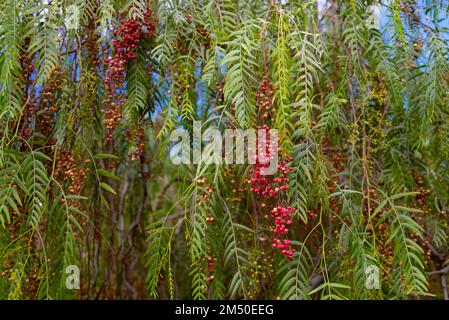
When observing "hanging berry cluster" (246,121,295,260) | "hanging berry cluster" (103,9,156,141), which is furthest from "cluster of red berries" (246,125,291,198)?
"hanging berry cluster" (103,9,156,141)

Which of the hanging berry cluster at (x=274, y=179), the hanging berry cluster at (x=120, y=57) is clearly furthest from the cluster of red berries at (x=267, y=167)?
the hanging berry cluster at (x=120, y=57)

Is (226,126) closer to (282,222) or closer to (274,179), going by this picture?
(274,179)

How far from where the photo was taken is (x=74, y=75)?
219 cm

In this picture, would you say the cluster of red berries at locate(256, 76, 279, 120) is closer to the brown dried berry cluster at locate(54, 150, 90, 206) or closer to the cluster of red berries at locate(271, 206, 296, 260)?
the cluster of red berries at locate(271, 206, 296, 260)

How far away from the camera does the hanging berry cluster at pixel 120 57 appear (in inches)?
72.7

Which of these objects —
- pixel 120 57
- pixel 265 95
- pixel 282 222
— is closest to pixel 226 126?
pixel 265 95

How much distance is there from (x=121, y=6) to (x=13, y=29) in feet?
1.27

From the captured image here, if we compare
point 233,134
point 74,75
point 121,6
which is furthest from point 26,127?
point 233,134

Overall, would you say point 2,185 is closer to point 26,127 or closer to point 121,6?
point 26,127

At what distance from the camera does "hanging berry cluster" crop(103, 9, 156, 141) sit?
1.85m

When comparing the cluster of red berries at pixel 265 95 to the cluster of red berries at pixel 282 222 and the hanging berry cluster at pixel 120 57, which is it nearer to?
the cluster of red berries at pixel 282 222

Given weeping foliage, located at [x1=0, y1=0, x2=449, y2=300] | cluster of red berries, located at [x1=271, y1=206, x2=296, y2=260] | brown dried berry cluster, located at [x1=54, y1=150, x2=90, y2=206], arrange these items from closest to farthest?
cluster of red berries, located at [x1=271, y1=206, x2=296, y2=260] < weeping foliage, located at [x1=0, y1=0, x2=449, y2=300] < brown dried berry cluster, located at [x1=54, y1=150, x2=90, y2=206]

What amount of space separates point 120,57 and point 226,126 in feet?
1.54
